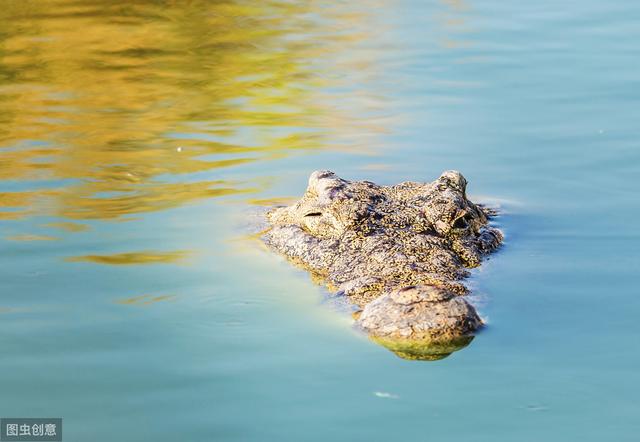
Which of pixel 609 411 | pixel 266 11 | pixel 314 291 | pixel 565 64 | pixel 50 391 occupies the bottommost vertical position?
pixel 609 411

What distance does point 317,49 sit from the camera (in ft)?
44.9

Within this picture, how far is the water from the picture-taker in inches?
206

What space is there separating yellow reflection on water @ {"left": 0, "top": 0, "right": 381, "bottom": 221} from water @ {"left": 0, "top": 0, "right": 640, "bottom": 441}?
4cm

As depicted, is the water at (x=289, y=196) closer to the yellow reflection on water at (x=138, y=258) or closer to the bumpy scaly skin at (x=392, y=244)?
the yellow reflection on water at (x=138, y=258)

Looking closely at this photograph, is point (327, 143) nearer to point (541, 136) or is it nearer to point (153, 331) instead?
point (541, 136)

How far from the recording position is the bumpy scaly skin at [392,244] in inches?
229

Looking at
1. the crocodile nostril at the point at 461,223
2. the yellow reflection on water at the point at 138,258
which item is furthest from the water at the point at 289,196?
the crocodile nostril at the point at 461,223

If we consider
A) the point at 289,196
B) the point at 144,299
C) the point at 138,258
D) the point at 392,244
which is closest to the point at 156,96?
the point at 289,196

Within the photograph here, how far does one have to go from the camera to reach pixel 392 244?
22.2ft

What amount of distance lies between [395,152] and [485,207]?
1702mm

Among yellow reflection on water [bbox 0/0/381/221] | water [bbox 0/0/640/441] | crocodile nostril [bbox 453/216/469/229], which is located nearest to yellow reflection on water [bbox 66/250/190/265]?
water [bbox 0/0/640/441]

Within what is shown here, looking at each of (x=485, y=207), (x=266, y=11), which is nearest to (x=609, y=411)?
(x=485, y=207)

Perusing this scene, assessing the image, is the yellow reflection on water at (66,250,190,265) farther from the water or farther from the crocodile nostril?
the crocodile nostril

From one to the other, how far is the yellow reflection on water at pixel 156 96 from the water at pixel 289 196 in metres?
0.04
